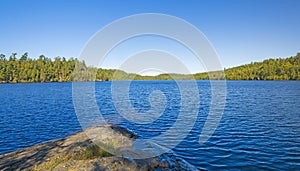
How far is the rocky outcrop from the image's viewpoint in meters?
10.5

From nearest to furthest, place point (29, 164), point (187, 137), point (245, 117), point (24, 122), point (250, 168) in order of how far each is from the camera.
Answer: point (29, 164) → point (250, 168) → point (187, 137) → point (24, 122) → point (245, 117)

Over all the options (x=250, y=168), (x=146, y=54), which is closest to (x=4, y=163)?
(x=146, y=54)

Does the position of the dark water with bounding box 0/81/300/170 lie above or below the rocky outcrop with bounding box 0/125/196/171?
below

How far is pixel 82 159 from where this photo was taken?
37.1 feet

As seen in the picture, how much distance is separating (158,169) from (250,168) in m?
6.35

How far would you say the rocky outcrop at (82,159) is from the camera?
10516 mm

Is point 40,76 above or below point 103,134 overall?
above

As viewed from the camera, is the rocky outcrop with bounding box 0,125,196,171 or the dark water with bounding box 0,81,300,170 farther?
the dark water with bounding box 0,81,300,170

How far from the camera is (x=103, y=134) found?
51.1 feet

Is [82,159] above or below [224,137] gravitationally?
above

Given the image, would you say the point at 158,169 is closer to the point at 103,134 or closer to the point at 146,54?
the point at 103,134

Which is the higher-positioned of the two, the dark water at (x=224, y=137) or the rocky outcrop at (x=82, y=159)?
the rocky outcrop at (x=82, y=159)

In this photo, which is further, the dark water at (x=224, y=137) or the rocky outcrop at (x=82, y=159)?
the dark water at (x=224, y=137)

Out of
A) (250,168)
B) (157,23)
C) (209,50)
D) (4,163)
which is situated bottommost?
(250,168)
